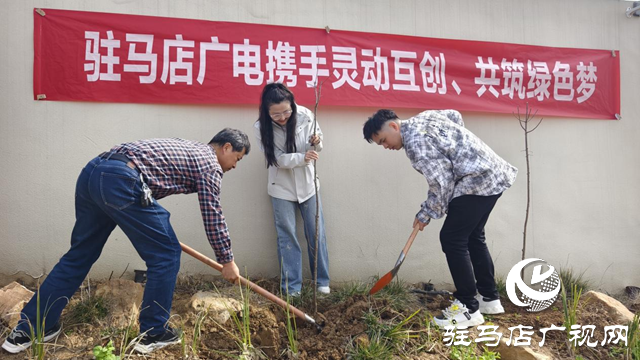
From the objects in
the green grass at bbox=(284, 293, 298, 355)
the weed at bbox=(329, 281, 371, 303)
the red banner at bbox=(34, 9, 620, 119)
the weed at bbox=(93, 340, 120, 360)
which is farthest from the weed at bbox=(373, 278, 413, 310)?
the weed at bbox=(93, 340, 120, 360)

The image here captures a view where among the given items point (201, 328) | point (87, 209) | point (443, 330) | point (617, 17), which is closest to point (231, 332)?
point (201, 328)

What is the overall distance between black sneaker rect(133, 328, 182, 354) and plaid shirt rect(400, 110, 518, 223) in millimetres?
1589

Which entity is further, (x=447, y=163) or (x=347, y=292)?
(x=347, y=292)

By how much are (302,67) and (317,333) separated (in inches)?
81.2

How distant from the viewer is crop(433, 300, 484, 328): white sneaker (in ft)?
9.72

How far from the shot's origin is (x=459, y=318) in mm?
2969

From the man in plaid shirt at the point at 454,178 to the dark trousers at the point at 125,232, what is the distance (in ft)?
4.62

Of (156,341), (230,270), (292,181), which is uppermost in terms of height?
(292,181)

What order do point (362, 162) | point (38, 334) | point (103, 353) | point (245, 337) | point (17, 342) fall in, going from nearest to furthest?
point (103, 353), point (38, 334), point (17, 342), point (245, 337), point (362, 162)

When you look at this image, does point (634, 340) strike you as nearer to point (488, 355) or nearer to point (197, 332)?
point (488, 355)

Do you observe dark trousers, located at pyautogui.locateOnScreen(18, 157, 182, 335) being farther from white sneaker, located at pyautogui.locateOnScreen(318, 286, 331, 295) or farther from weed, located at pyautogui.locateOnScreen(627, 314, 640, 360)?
weed, located at pyautogui.locateOnScreen(627, 314, 640, 360)

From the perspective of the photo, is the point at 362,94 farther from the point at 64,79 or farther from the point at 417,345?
the point at 64,79

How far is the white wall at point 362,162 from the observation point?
11.6ft

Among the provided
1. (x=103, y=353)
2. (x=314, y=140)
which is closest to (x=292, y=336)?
(x=103, y=353)
